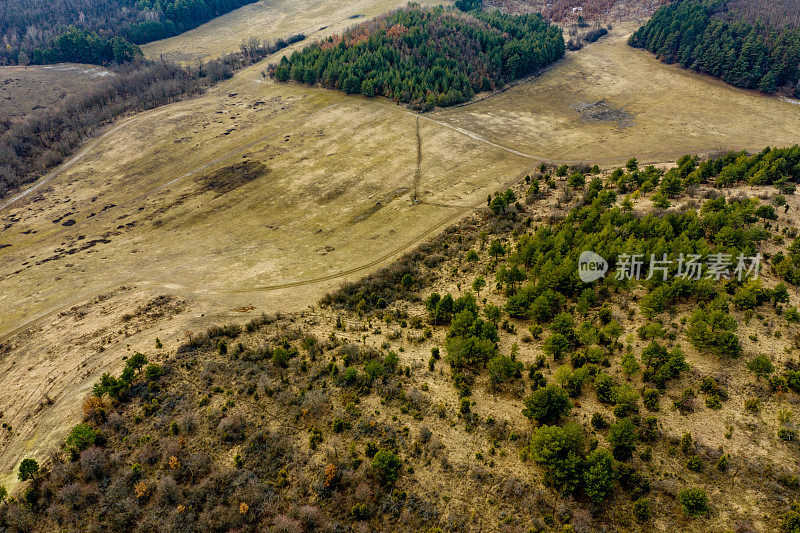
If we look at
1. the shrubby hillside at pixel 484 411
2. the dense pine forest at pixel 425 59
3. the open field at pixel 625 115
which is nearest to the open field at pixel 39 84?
the dense pine forest at pixel 425 59

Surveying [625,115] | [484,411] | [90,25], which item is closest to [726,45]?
[625,115]

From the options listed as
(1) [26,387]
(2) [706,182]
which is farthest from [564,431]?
(2) [706,182]

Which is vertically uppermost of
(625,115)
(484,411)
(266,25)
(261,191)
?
(266,25)

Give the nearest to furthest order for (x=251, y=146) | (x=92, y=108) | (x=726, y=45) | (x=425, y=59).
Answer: (x=251, y=146) < (x=92, y=108) < (x=726, y=45) < (x=425, y=59)

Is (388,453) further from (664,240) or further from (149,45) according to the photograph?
(149,45)

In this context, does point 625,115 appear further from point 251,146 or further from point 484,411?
point 484,411

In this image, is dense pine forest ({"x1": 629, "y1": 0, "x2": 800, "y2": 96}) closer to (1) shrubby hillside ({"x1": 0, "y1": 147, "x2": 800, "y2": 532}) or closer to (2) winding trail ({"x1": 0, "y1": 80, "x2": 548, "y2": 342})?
(2) winding trail ({"x1": 0, "y1": 80, "x2": 548, "y2": 342})
